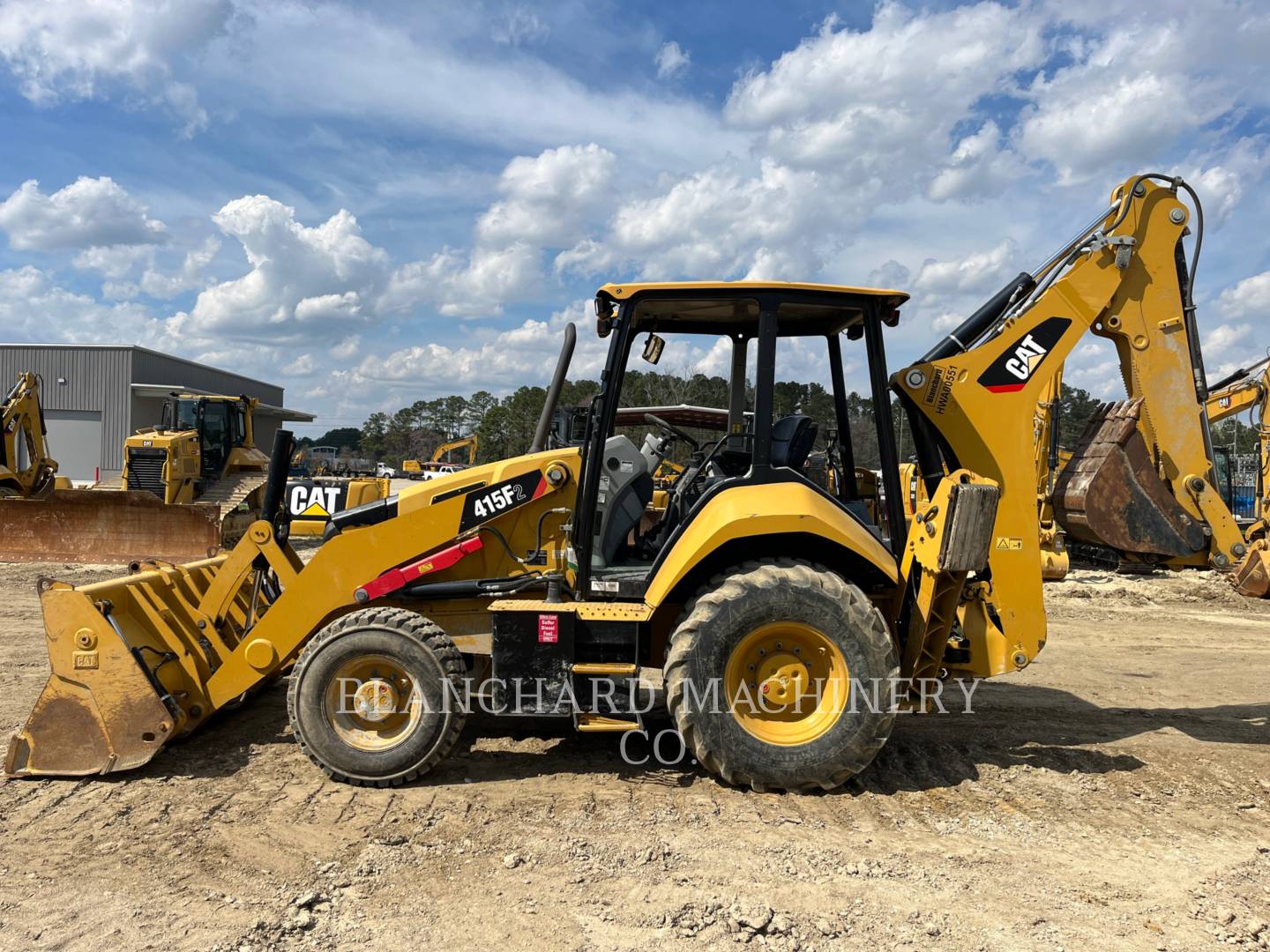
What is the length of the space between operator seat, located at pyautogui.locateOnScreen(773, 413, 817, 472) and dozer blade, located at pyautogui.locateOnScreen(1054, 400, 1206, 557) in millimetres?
1676

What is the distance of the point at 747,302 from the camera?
4.92 meters

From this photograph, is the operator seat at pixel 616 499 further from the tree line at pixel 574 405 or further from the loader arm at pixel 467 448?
the loader arm at pixel 467 448

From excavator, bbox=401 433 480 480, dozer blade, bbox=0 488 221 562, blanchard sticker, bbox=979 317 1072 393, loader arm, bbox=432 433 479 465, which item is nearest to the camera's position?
blanchard sticker, bbox=979 317 1072 393

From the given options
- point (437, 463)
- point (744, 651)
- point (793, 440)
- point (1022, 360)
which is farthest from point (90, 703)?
point (437, 463)

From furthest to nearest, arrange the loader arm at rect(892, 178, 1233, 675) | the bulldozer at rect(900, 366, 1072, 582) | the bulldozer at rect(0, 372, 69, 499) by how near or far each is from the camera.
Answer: the bulldozer at rect(0, 372, 69, 499), the bulldozer at rect(900, 366, 1072, 582), the loader arm at rect(892, 178, 1233, 675)

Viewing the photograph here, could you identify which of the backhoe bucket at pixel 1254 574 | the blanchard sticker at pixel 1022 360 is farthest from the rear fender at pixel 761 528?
the backhoe bucket at pixel 1254 574

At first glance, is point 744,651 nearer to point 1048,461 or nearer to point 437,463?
point 1048,461

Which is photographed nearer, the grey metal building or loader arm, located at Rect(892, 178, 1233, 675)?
loader arm, located at Rect(892, 178, 1233, 675)

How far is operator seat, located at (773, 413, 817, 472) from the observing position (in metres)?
4.96

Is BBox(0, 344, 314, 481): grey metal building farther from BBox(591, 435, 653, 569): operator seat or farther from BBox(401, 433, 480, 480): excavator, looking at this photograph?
BBox(591, 435, 653, 569): operator seat

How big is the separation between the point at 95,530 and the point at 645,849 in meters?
12.7

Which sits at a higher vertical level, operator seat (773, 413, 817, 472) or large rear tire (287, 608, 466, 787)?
operator seat (773, 413, 817, 472)

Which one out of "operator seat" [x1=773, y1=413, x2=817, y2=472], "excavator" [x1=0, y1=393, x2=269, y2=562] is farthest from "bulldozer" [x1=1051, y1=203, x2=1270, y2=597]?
"excavator" [x1=0, y1=393, x2=269, y2=562]

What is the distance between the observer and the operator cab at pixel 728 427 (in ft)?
15.7
